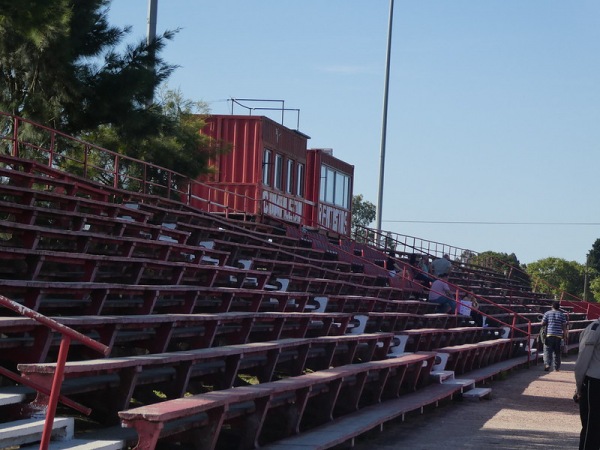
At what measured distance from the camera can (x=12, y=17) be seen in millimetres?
13852

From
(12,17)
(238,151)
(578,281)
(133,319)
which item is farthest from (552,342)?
(578,281)

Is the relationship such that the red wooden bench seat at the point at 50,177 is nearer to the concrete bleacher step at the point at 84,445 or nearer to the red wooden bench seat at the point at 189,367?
the red wooden bench seat at the point at 189,367

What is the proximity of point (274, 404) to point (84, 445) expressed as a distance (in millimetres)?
3175

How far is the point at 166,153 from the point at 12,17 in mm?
8464

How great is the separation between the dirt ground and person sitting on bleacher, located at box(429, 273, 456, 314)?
4.21 m

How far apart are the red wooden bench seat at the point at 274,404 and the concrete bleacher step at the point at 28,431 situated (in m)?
0.39

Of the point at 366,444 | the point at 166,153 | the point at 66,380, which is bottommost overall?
the point at 366,444

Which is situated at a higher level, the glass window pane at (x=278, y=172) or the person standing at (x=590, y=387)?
the glass window pane at (x=278, y=172)

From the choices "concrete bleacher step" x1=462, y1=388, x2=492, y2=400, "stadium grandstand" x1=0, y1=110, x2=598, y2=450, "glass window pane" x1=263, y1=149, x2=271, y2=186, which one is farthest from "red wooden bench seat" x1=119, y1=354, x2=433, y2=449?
"glass window pane" x1=263, y1=149, x2=271, y2=186

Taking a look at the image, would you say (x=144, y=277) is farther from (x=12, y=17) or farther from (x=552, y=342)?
(x=552, y=342)

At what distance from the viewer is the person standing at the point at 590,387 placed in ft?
28.0

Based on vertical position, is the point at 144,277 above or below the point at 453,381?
above

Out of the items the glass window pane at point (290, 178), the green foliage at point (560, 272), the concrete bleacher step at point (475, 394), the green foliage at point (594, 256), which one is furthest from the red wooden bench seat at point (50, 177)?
the green foliage at point (594, 256)

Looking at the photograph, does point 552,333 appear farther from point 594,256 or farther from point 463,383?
point 594,256
